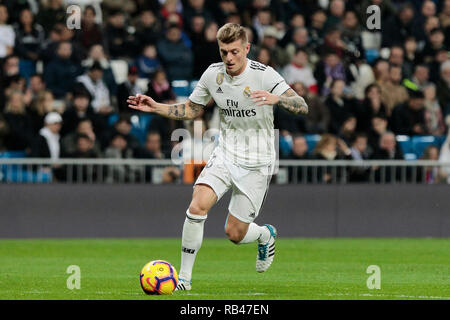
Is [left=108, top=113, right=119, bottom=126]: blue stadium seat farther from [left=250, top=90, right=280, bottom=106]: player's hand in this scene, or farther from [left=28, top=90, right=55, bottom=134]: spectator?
[left=250, top=90, right=280, bottom=106]: player's hand

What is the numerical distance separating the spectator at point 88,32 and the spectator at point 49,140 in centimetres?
262

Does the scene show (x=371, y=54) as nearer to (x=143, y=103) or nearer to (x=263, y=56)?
(x=263, y=56)

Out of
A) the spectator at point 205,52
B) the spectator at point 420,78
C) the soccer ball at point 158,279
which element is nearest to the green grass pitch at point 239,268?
the soccer ball at point 158,279

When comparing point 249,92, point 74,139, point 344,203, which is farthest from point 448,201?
point 249,92

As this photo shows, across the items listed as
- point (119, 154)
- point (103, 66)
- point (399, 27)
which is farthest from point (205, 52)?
point (399, 27)

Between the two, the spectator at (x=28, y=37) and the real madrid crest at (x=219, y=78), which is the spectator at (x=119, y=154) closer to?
the spectator at (x=28, y=37)

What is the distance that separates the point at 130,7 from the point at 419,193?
6983mm

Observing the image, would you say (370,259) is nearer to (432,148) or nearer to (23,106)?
(432,148)

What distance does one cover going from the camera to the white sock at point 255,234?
1223 centimetres

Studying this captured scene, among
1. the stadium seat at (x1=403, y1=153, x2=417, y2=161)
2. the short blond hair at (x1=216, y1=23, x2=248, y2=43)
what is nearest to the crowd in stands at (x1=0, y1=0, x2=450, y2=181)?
the stadium seat at (x1=403, y1=153, x2=417, y2=161)

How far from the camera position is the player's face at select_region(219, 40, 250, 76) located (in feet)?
37.3

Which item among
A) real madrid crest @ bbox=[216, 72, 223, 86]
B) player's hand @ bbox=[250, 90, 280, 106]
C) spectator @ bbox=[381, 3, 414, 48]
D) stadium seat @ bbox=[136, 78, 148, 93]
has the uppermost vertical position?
spectator @ bbox=[381, 3, 414, 48]

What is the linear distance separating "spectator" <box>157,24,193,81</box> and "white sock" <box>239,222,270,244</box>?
9635 mm

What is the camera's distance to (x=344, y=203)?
67.6ft
